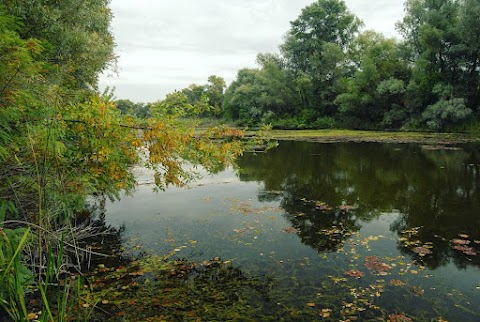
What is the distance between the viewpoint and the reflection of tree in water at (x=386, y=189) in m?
9.34

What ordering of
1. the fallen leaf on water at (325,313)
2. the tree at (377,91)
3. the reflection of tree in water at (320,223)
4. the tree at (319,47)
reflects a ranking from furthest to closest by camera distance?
A: the tree at (319,47) → the tree at (377,91) → the reflection of tree in water at (320,223) → the fallen leaf on water at (325,313)

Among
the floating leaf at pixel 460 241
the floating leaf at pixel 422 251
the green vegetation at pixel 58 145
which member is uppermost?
the green vegetation at pixel 58 145

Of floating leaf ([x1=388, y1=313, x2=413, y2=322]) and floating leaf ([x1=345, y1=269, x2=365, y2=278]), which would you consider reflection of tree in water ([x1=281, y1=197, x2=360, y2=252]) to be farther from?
floating leaf ([x1=388, y1=313, x2=413, y2=322])

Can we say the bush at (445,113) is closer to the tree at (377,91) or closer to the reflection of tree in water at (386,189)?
the tree at (377,91)

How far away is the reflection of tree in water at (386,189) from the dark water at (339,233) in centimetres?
5

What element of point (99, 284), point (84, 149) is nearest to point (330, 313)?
point (99, 284)

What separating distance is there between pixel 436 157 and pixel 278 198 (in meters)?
14.3

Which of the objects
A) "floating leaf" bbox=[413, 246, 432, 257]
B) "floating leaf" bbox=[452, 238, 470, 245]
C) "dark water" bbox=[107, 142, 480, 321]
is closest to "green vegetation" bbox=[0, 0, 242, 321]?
"dark water" bbox=[107, 142, 480, 321]

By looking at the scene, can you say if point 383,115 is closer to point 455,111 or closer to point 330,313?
point 455,111

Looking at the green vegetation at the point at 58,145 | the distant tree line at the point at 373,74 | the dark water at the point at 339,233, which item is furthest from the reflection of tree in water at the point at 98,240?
the distant tree line at the point at 373,74

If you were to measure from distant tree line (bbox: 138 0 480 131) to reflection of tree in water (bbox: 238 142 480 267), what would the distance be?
25.5 ft

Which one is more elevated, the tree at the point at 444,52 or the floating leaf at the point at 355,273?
the tree at the point at 444,52

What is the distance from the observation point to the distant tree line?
119ft

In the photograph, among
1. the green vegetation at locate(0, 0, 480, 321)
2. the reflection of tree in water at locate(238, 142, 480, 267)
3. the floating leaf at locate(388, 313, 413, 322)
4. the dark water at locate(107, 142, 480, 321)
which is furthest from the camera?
the reflection of tree in water at locate(238, 142, 480, 267)
